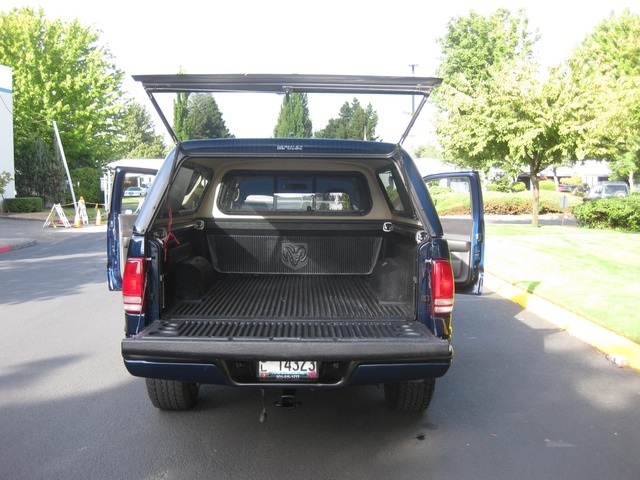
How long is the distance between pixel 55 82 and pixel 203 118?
3474 centimetres

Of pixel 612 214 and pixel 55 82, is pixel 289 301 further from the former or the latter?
pixel 55 82

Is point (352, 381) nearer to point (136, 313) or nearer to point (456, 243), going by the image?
point (136, 313)

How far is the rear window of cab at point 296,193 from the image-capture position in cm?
615

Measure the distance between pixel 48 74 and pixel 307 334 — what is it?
3697 cm

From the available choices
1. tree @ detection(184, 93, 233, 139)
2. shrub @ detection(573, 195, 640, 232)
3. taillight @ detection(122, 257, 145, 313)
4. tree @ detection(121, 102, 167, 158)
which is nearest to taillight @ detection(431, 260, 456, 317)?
taillight @ detection(122, 257, 145, 313)

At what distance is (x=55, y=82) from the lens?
117 ft

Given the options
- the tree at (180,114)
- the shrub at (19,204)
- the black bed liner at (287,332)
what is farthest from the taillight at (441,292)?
the shrub at (19,204)

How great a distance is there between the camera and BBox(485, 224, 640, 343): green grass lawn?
7.58 metres

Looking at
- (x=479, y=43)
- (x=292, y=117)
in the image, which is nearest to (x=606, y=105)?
(x=292, y=117)

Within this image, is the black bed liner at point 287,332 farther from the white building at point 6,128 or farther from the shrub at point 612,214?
the white building at point 6,128

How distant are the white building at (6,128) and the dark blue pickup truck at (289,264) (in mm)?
28467

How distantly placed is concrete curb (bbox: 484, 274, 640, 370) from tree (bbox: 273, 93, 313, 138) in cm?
364

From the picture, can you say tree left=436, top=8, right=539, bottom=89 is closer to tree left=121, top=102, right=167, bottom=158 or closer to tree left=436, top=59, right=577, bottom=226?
tree left=436, top=59, right=577, bottom=226

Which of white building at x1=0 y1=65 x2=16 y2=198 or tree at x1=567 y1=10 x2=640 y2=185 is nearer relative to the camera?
tree at x1=567 y1=10 x2=640 y2=185
